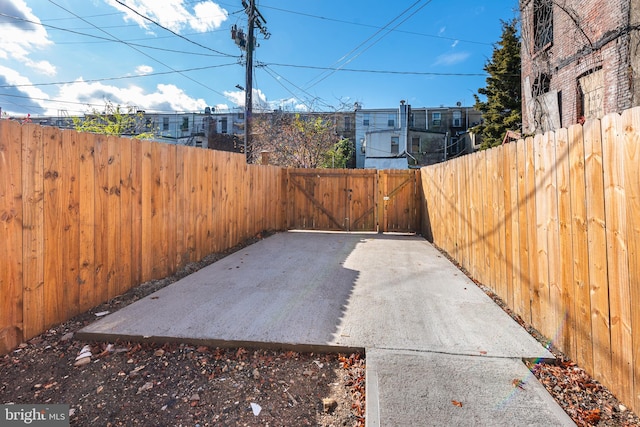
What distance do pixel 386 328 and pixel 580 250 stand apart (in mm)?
1541

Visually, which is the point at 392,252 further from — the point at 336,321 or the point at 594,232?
the point at 594,232

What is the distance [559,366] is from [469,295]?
1.47 meters

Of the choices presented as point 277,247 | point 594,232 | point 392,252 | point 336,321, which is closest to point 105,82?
point 277,247

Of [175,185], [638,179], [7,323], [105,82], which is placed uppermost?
[105,82]

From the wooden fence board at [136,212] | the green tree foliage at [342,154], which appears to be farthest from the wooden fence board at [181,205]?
the green tree foliage at [342,154]

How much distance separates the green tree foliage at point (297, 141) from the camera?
14.8 meters

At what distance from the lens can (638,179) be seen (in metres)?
1.66

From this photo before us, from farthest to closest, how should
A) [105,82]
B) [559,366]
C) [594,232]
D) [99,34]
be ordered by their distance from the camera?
[105,82] → [99,34] → [559,366] → [594,232]

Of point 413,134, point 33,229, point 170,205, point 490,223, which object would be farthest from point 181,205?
point 413,134

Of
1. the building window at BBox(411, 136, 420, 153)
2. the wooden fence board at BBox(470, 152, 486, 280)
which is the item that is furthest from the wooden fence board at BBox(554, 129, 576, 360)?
the building window at BBox(411, 136, 420, 153)

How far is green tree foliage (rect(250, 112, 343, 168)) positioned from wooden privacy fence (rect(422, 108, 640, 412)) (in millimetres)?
11660

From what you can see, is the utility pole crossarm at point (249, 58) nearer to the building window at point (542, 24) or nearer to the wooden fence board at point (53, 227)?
the wooden fence board at point (53, 227)

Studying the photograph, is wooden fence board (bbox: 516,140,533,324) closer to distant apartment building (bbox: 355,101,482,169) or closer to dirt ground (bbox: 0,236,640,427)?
dirt ground (bbox: 0,236,640,427)

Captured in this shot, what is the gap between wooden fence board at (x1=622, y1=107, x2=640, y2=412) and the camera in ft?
5.47
